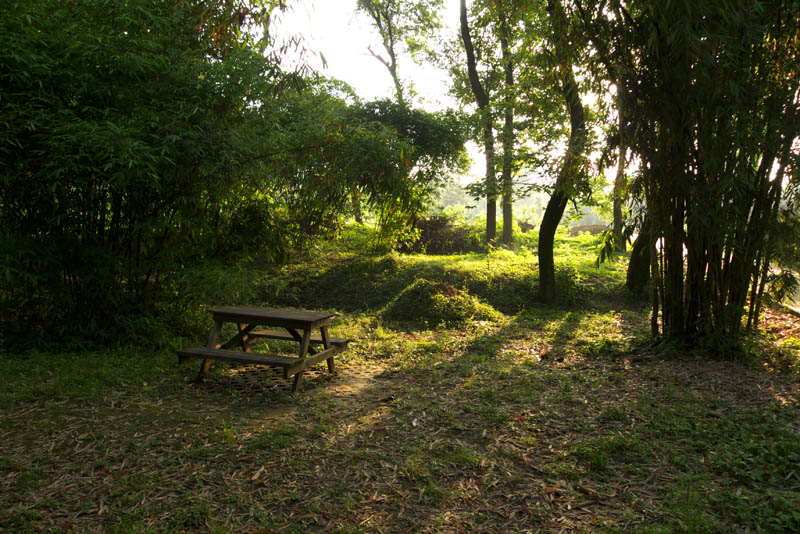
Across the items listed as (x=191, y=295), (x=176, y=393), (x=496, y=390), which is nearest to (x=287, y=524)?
(x=176, y=393)

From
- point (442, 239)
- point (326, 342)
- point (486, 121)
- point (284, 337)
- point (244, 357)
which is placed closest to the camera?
point (244, 357)

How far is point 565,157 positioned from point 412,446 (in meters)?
4.77

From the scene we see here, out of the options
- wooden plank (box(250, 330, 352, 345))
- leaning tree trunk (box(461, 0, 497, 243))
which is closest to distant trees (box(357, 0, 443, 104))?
leaning tree trunk (box(461, 0, 497, 243))

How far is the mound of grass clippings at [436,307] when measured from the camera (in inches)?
263

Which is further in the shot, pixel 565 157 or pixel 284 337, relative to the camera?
pixel 565 157

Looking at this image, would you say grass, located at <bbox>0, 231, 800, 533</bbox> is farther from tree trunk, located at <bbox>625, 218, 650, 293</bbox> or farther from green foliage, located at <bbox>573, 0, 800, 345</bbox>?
tree trunk, located at <bbox>625, 218, 650, 293</bbox>

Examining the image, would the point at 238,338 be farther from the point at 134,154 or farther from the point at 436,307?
the point at 436,307

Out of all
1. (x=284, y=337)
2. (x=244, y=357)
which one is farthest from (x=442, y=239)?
(x=244, y=357)

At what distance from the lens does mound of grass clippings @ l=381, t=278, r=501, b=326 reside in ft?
21.9

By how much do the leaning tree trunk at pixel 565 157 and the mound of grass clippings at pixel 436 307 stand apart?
122cm

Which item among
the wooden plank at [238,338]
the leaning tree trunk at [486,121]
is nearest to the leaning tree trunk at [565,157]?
the leaning tree trunk at [486,121]

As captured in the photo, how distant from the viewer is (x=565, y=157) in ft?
20.9

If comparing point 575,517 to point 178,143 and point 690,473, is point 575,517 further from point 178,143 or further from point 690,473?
point 178,143

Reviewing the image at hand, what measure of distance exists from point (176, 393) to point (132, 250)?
177cm
